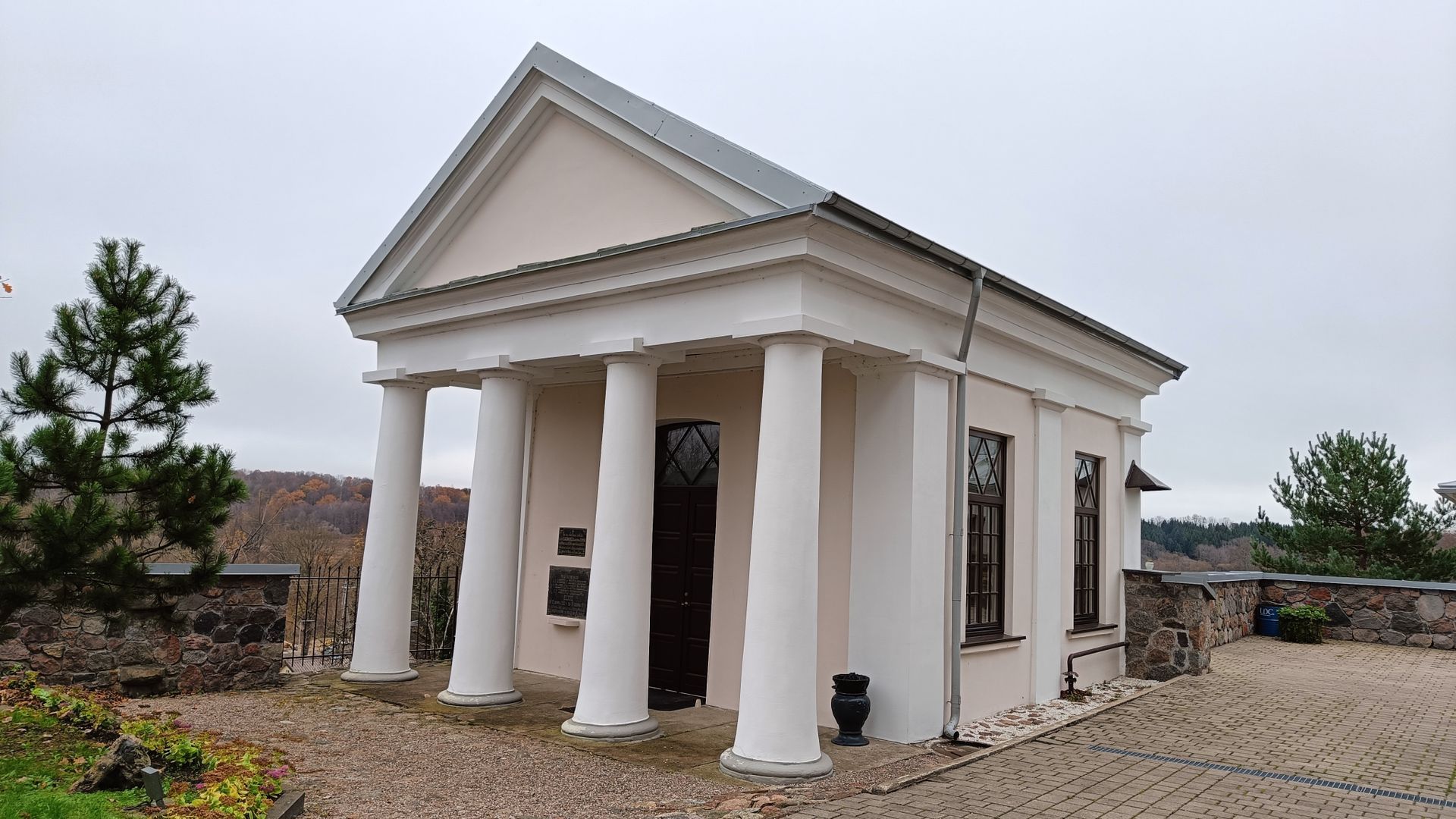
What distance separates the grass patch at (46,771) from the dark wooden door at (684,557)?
5247mm

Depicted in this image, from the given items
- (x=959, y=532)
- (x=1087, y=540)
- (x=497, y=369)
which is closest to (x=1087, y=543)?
(x=1087, y=540)

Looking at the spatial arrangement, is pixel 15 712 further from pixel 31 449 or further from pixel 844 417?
pixel 844 417

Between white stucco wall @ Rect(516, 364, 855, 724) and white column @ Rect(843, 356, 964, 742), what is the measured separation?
0.26 m

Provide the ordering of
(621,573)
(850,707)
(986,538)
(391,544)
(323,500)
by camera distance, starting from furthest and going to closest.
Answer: (323,500) → (391,544) → (986,538) → (621,573) → (850,707)

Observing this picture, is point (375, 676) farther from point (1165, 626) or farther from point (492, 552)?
point (1165, 626)

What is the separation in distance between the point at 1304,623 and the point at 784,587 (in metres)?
12.9

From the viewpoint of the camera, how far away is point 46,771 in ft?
18.7

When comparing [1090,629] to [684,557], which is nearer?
[684,557]

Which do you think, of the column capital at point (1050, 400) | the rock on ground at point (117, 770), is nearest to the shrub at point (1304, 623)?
the column capital at point (1050, 400)

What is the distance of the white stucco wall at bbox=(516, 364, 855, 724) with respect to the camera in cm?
875

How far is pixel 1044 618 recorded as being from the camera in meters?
10.4

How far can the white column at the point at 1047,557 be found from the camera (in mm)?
10219

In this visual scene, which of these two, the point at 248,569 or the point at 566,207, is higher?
the point at 566,207

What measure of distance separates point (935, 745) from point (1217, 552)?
35.7 metres
